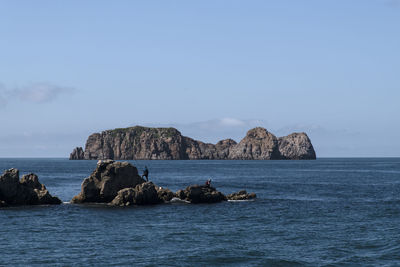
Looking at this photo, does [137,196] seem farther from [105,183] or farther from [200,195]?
[200,195]

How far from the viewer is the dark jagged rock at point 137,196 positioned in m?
64.0

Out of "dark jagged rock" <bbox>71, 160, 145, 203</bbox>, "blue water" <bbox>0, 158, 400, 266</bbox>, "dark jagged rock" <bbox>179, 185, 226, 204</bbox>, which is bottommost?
"blue water" <bbox>0, 158, 400, 266</bbox>

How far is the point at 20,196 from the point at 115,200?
40.0 feet

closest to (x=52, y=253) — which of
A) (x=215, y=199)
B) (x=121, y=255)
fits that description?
(x=121, y=255)

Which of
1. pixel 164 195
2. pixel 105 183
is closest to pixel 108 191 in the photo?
pixel 105 183

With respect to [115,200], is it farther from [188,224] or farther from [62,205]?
[188,224]

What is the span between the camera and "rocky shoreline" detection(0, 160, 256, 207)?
210 feet

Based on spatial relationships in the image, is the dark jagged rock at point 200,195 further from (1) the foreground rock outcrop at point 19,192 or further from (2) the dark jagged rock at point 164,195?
(1) the foreground rock outcrop at point 19,192

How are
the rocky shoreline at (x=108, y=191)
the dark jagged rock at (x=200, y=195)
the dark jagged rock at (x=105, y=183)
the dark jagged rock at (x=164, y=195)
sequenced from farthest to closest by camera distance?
the dark jagged rock at (x=164, y=195)
the dark jagged rock at (x=200, y=195)
the dark jagged rock at (x=105, y=183)
the rocky shoreline at (x=108, y=191)

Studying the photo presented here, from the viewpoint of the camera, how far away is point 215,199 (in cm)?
6862

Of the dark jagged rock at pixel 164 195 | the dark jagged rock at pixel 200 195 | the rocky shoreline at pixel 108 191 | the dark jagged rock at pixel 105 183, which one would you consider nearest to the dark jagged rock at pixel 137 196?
the rocky shoreline at pixel 108 191

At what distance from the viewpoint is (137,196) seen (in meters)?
64.2

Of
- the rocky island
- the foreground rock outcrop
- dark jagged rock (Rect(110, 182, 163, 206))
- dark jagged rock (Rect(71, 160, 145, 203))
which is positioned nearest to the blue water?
dark jagged rock (Rect(110, 182, 163, 206))

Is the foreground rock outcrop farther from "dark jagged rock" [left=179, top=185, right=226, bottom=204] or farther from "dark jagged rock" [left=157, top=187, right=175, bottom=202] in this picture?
"dark jagged rock" [left=179, top=185, right=226, bottom=204]
